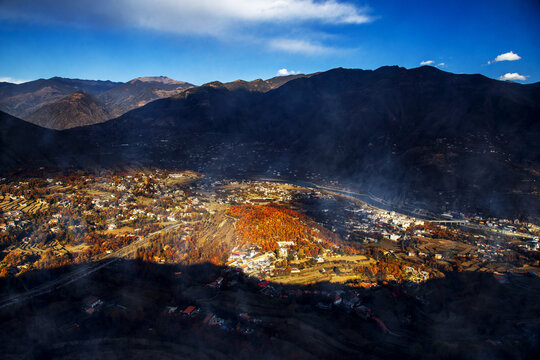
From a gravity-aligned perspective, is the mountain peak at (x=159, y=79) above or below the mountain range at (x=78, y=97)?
above

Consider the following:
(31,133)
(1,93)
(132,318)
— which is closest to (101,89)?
(1,93)

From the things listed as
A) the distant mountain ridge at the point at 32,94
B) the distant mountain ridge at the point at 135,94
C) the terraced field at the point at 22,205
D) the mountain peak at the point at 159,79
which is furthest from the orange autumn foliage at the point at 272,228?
the mountain peak at the point at 159,79

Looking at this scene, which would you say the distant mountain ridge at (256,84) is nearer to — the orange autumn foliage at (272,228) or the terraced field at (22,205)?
the terraced field at (22,205)

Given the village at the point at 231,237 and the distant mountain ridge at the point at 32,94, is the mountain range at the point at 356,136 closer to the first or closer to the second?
the village at the point at 231,237

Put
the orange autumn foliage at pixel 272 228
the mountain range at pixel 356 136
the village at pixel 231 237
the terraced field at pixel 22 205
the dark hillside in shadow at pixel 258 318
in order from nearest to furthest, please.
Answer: the dark hillside in shadow at pixel 258 318, the village at pixel 231 237, the orange autumn foliage at pixel 272 228, the terraced field at pixel 22 205, the mountain range at pixel 356 136

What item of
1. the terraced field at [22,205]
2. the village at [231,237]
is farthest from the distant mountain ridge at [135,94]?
the terraced field at [22,205]

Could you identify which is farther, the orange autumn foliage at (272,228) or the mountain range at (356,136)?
the mountain range at (356,136)

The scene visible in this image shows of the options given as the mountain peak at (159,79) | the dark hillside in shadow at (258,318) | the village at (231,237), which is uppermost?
the mountain peak at (159,79)

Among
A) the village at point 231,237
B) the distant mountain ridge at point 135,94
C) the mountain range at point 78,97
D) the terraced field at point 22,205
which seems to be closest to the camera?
the village at point 231,237
